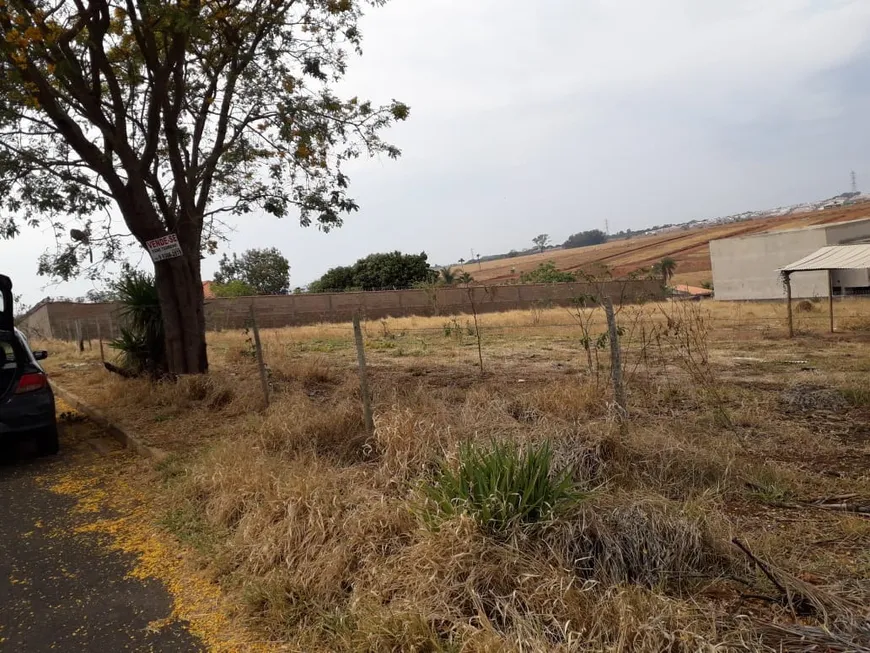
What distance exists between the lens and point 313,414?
6305mm

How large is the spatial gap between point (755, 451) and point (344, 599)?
12.8ft

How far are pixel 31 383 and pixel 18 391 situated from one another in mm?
155

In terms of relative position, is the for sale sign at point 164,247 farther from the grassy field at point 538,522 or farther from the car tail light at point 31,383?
the grassy field at point 538,522

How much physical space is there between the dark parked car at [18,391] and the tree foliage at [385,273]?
43.4 m

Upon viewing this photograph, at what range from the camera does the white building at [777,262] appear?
3544cm

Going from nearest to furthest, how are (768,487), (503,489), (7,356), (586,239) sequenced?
(503,489) → (768,487) → (7,356) → (586,239)

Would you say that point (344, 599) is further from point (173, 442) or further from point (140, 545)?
point (173, 442)

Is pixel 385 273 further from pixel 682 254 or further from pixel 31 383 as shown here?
pixel 682 254

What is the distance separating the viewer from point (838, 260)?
19.0 m

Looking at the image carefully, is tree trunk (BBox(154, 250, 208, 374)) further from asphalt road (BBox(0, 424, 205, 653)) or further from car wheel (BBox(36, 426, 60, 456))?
asphalt road (BBox(0, 424, 205, 653))

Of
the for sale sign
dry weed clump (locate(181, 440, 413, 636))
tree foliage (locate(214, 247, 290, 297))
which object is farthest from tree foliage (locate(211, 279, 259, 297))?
dry weed clump (locate(181, 440, 413, 636))

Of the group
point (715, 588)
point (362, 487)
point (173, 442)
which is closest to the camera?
point (715, 588)

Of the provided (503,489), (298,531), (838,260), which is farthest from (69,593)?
(838,260)

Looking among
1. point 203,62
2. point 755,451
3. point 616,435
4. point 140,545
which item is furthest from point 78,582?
point 203,62
